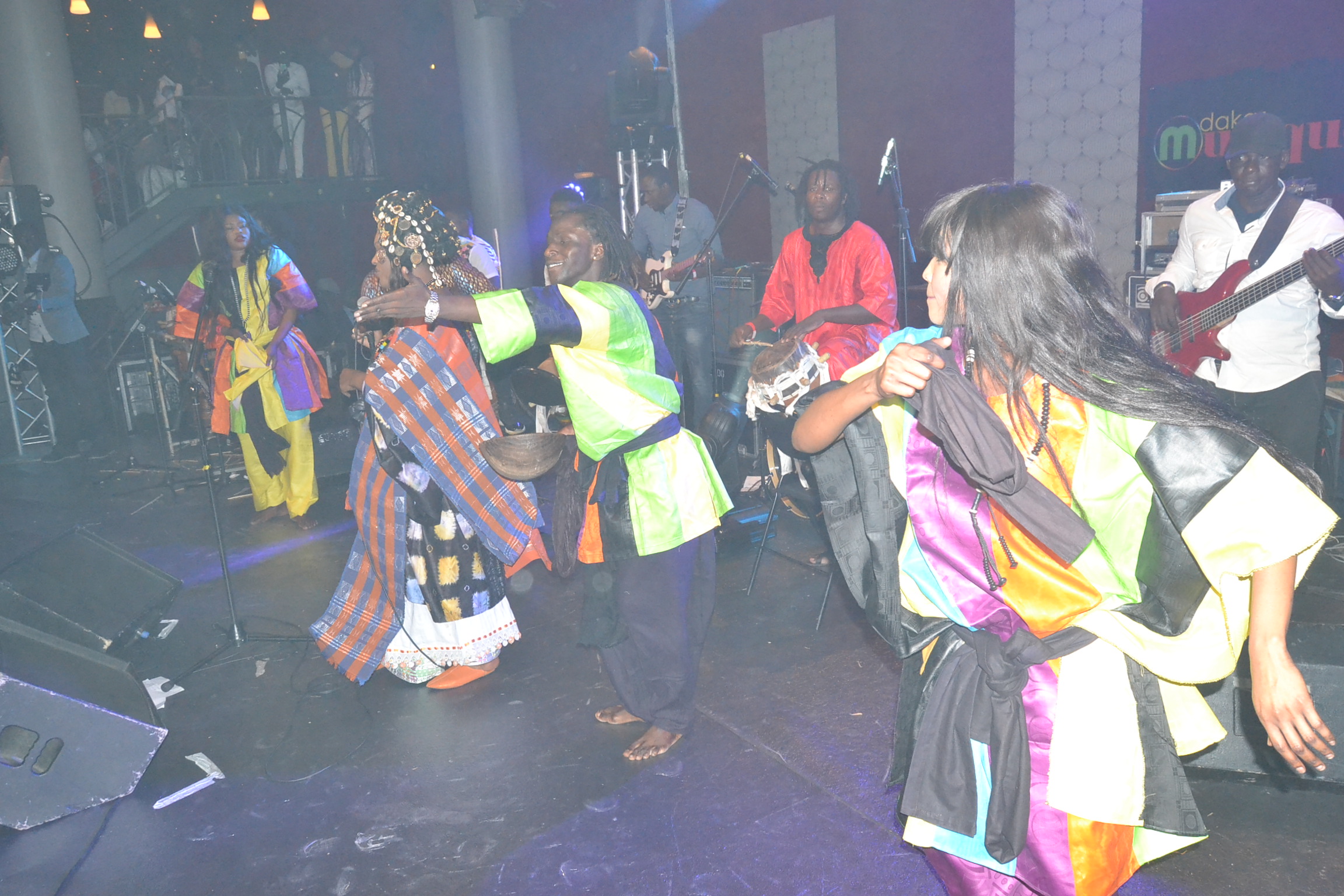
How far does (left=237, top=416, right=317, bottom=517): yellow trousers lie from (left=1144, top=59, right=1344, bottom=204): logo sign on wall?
6.50m

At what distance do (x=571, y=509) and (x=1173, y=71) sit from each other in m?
6.15

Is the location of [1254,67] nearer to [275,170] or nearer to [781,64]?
[781,64]

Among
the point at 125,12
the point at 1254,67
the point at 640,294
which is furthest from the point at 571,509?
the point at 125,12

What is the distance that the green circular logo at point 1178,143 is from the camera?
6.95 meters

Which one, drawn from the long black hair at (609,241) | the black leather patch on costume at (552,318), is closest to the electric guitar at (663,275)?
the long black hair at (609,241)

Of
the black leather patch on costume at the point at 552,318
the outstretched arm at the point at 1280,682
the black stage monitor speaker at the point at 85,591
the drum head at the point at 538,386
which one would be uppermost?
the black leather patch on costume at the point at 552,318

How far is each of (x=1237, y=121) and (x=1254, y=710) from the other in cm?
488

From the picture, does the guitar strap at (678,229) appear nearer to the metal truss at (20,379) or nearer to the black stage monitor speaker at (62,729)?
the black stage monitor speaker at (62,729)

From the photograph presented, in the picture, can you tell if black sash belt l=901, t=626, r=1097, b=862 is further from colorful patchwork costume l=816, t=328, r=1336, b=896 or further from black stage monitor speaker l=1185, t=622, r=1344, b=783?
black stage monitor speaker l=1185, t=622, r=1344, b=783

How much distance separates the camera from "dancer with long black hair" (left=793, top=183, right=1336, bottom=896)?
5.11ft

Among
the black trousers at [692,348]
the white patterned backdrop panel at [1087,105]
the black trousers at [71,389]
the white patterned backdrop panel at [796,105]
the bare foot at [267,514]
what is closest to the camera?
the bare foot at [267,514]

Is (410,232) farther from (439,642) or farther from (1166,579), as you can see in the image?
(1166,579)

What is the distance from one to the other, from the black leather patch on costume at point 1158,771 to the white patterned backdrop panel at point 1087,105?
6.37 m

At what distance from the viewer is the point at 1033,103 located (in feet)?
26.9
